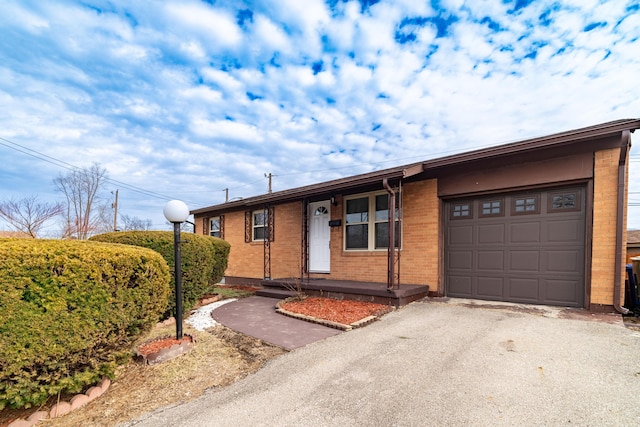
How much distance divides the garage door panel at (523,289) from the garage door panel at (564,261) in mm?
378

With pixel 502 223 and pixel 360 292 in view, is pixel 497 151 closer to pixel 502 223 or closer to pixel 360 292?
pixel 502 223

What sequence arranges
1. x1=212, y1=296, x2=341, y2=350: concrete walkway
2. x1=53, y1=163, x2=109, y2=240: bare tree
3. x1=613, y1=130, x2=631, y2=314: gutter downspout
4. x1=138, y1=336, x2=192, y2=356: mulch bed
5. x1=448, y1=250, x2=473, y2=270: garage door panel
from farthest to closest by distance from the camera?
x1=53, y1=163, x2=109, y2=240: bare tree < x1=448, y1=250, x2=473, y2=270: garage door panel < x1=613, y1=130, x2=631, y2=314: gutter downspout < x1=212, y1=296, x2=341, y2=350: concrete walkway < x1=138, y1=336, x2=192, y2=356: mulch bed

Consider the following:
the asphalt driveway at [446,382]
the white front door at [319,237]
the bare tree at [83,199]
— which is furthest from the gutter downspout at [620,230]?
the bare tree at [83,199]

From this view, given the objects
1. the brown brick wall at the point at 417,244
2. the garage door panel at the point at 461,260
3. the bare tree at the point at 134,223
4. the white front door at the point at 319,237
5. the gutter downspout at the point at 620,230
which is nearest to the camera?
the gutter downspout at the point at 620,230

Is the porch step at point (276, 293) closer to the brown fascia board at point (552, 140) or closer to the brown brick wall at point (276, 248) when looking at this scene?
the brown brick wall at point (276, 248)

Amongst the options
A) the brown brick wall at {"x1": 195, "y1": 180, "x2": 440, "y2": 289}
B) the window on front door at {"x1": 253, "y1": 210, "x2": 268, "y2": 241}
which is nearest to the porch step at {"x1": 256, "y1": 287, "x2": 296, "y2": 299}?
the brown brick wall at {"x1": 195, "y1": 180, "x2": 440, "y2": 289}

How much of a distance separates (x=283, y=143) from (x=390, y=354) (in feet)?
47.9

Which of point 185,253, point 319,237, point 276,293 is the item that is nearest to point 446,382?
point 185,253

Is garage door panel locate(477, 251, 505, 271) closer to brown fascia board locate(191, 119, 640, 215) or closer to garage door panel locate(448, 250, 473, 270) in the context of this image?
garage door panel locate(448, 250, 473, 270)

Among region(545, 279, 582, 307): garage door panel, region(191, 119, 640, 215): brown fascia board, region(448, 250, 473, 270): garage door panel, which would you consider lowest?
region(545, 279, 582, 307): garage door panel

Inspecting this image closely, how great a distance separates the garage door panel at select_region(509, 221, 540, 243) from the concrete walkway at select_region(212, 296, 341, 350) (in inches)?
156

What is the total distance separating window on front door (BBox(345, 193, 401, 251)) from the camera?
7.59 meters

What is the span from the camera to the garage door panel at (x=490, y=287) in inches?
237

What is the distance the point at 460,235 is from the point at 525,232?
1.19m
